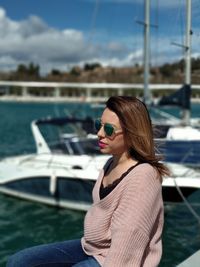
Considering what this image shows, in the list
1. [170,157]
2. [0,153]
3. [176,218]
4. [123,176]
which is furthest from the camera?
[0,153]

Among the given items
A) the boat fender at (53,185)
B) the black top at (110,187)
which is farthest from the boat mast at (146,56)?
the black top at (110,187)

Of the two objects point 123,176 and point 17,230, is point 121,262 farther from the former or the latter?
point 17,230

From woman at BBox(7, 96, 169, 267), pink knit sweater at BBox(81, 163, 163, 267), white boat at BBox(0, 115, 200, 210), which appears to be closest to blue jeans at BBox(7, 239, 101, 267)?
woman at BBox(7, 96, 169, 267)

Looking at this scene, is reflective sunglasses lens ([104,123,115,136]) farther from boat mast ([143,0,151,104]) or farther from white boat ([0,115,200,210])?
boat mast ([143,0,151,104])

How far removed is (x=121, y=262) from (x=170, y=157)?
11413 millimetres

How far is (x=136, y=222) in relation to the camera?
105 inches

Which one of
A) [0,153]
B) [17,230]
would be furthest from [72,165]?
[0,153]

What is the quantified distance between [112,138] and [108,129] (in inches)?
2.3

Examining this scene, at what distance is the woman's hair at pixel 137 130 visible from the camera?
286cm

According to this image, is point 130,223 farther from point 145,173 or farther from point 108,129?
point 108,129

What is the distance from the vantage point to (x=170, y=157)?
1395 cm

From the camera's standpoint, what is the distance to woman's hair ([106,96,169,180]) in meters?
2.86

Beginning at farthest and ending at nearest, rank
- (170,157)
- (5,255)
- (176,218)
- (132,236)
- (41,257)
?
(170,157), (176,218), (5,255), (41,257), (132,236)

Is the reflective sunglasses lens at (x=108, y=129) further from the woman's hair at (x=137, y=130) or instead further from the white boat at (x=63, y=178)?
the white boat at (x=63, y=178)
